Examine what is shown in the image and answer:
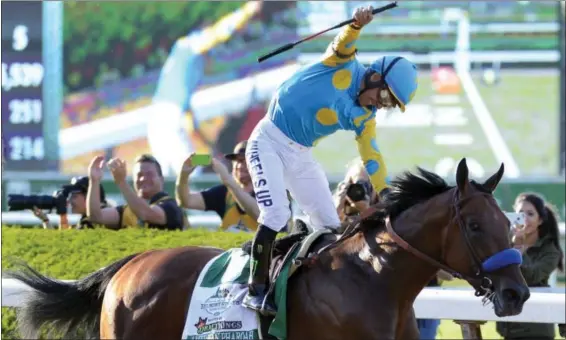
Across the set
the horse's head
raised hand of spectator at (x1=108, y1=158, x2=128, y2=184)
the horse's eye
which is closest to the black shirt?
raised hand of spectator at (x1=108, y1=158, x2=128, y2=184)

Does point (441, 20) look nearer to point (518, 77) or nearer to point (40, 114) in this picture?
point (518, 77)

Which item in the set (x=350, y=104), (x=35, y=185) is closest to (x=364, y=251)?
(x=350, y=104)

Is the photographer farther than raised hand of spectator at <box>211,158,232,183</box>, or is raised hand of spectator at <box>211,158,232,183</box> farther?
the photographer

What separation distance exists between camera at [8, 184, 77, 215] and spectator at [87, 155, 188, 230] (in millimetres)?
344

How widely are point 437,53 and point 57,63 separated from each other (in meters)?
Result: 5.43

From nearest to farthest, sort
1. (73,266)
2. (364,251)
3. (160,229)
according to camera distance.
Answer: (364,251)
(73,266)
(160,229)

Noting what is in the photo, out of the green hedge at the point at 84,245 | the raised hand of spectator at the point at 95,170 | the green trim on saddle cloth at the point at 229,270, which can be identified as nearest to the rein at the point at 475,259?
the green trim on saddle cloth at the point at 229,270

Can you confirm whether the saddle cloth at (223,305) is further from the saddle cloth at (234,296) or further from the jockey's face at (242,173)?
the jockey's face at (242,173)

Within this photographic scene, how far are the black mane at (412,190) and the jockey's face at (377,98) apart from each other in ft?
1.10

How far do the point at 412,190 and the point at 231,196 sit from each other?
299 centimetres

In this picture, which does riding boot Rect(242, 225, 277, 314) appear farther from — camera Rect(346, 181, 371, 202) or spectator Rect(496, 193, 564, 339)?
spectator Rect(496, 193, 564, 339)

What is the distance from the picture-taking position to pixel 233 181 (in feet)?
24.8

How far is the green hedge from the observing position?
6965 millimetres

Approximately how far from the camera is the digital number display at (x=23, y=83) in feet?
52.2
